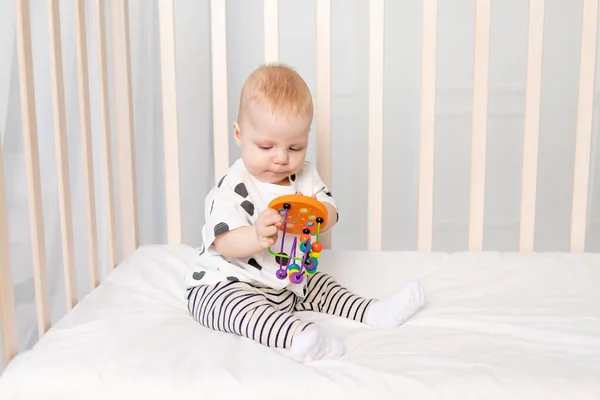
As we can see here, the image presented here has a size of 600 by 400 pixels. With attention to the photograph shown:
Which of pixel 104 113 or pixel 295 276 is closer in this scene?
pixel 295 276

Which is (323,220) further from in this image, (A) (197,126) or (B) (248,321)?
(A) (197,126)

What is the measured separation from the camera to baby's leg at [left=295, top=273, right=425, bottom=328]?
101 cm

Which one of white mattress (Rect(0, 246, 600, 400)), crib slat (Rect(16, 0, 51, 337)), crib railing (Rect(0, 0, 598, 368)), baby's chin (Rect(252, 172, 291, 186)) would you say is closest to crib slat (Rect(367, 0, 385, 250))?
crib railing (Rect(0, 0, 598, 368))

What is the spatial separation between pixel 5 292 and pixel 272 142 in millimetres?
419

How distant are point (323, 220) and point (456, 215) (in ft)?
4.69

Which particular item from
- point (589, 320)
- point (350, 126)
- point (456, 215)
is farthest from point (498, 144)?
point (589, 320)

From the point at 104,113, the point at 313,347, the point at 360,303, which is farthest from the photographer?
the point at 104,113

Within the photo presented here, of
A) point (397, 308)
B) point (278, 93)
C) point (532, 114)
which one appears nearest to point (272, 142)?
point (278, 93)

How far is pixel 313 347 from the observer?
0.85 meters

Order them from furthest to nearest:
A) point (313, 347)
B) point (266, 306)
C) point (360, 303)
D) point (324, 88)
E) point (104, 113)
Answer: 1. point (324, 88)
2. point (104, 113)
3. point (360, 303)
4. point (266, 306)
5. point (313, 347)

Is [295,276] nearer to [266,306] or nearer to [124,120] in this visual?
[266,306]

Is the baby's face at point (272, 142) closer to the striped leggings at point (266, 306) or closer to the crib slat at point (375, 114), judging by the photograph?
the striped leggings at point (266, 306)

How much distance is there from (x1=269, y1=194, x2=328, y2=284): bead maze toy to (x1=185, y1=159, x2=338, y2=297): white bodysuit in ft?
0.13

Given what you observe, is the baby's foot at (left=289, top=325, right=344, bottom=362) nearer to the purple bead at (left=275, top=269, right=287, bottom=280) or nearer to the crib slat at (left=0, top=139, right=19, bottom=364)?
the purple bead at (left=275, top=269, right=287, bottom=280)
